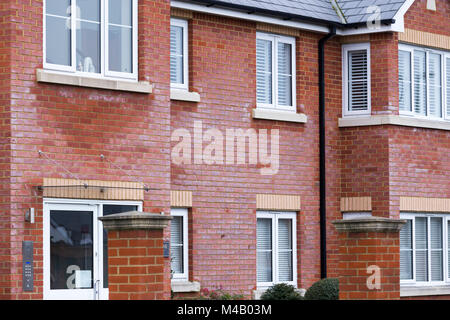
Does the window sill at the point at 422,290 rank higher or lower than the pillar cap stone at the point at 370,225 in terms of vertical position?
lower

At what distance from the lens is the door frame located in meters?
13.7

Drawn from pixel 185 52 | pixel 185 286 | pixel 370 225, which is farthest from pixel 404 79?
pixel 370 225

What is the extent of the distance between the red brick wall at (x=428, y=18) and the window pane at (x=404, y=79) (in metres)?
0.66

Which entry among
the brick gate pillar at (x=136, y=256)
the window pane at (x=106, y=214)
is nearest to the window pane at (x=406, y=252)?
the window pane at (x=106, y=214)

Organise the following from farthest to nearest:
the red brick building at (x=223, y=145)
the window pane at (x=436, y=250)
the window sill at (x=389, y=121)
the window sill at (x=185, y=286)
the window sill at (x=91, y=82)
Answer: the window pane at (x=436, y=250) → the window sill at (x=389, y=121) → the window sill at (x=185, y=286) → the window sill at (x=91, y=82) → the red brick building at (x=223, y=145)

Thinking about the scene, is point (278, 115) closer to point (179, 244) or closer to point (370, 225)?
point (179, 244)

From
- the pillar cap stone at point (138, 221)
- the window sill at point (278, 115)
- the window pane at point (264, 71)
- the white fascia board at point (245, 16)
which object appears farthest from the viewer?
the window pane at point (264, 71)

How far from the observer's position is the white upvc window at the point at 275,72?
18.8 metres

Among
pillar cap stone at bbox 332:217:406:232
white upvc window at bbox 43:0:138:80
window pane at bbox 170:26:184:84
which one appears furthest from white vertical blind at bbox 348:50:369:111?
pillar cap stone at bbox 332:217:406:232

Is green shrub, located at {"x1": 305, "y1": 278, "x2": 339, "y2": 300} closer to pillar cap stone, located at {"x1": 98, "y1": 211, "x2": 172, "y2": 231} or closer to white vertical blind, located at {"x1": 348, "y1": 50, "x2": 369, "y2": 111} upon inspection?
white vertical blind, located at {"x1": 348, "y1": 50, "x2": 369, "y2": 111}

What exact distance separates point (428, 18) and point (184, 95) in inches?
257

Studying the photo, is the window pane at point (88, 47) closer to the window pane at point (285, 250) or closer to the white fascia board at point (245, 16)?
the white fascia board at point (245, 16)

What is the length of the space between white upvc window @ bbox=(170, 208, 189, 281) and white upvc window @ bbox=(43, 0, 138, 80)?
323 cm
